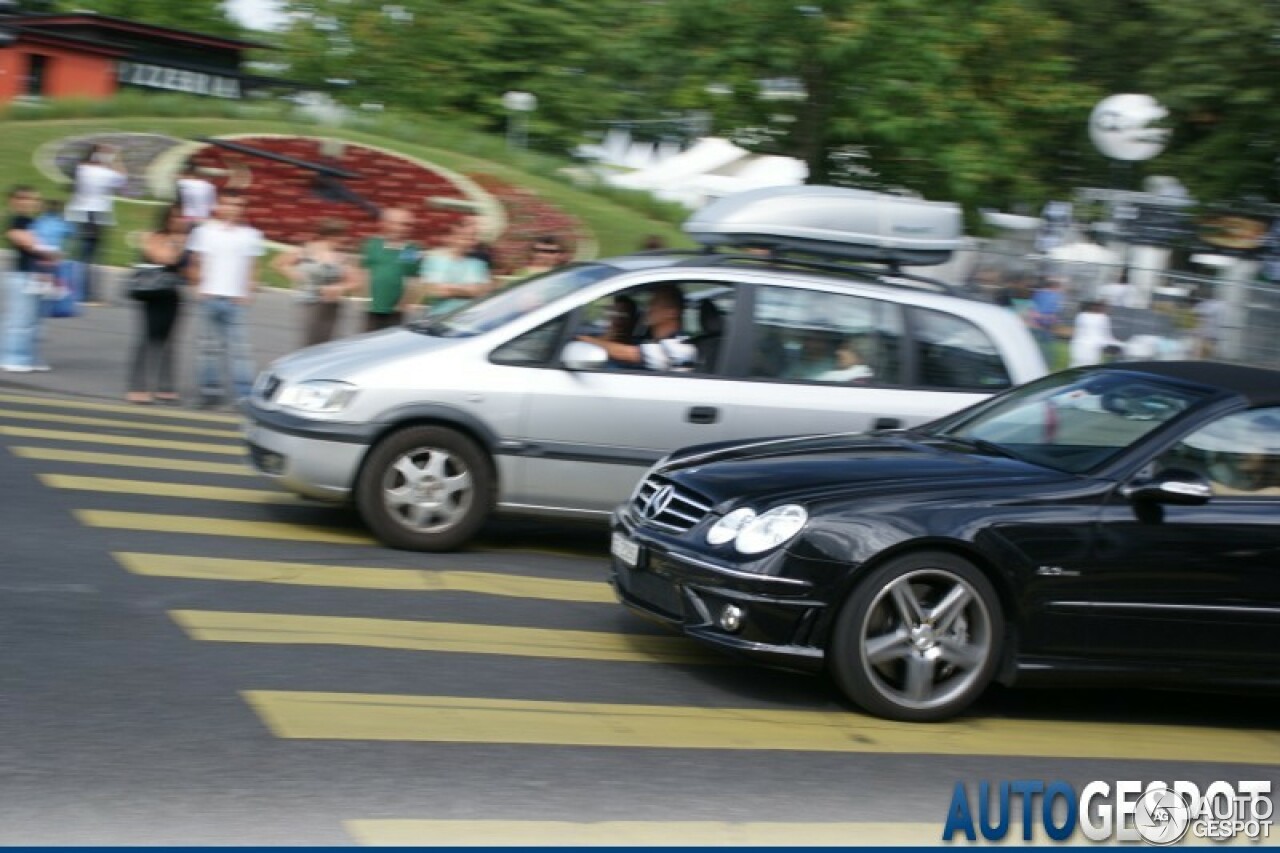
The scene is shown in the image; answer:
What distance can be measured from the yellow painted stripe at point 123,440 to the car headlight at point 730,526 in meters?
6.23

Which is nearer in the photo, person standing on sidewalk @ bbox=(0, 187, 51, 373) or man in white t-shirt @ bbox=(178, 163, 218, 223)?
person standing on sidewalk @ bbox=(0, 187, 51, 373)

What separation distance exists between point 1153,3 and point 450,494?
819 inches

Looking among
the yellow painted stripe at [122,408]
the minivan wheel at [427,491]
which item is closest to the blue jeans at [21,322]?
the yellow painted stripe at [122,408]

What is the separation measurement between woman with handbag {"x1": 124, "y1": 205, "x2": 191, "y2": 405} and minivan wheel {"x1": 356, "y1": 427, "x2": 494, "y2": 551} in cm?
560

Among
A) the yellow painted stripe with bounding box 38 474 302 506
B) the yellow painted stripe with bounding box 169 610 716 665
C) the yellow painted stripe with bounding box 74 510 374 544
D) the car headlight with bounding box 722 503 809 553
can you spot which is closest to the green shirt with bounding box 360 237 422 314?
the yellow painted stripe with bounding box 38 474 302 506

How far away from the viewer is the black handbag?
46.5 ft

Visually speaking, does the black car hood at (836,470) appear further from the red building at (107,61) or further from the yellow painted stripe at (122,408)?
the red building at (107,61)

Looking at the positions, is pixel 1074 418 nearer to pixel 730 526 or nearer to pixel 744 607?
pixel 730 526

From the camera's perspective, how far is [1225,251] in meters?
22.5

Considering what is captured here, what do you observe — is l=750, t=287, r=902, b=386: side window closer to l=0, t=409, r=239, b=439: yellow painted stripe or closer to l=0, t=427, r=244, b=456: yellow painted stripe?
l=0, t=427, r=244, b=456: yellow painted stripe

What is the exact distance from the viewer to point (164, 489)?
1057 cm

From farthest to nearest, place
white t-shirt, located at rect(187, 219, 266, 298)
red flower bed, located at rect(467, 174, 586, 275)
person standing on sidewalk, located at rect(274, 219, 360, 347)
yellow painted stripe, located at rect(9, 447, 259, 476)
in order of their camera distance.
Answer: red flower bed, located at rect(467, 174, 586, 275) < person standing on sidewalk, located at rect(274, 219, 360, 347) < white t-shirt, located at rect(187, 219, 266, 298) < yellow painted stripe, located at rect(9, 447, 259, 476)

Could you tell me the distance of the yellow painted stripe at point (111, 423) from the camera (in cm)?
1321

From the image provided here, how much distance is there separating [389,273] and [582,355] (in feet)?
17.0
